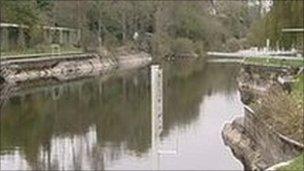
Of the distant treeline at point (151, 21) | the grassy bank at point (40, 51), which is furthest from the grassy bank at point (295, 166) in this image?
the distant treeline at point (151, 21)

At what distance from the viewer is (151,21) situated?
265 feet

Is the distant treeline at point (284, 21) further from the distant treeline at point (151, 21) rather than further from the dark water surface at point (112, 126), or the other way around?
the distant treeline at point (151, 21)

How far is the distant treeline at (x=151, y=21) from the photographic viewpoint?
62.8 m

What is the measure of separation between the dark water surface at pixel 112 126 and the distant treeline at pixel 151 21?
43.5ft

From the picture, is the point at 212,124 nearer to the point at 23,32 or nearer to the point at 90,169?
the point at 90,169

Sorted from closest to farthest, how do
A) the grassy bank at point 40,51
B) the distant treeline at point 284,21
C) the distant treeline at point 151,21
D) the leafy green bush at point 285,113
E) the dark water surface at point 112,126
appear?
the leafy green bush at point 285,113
the dark water surface at point 112,126
the distant treeline at point 284,21
the grassy bank at point 40,51
the distant treeline at point 151,21

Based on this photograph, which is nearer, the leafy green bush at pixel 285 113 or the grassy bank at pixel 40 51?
the leafy green bush at pixel 285 113

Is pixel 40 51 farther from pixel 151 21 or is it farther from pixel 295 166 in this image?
pixel 295 166

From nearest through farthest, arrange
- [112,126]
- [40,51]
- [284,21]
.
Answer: [112,126], [284,21], [40,51]

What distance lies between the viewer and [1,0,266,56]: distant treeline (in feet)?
206

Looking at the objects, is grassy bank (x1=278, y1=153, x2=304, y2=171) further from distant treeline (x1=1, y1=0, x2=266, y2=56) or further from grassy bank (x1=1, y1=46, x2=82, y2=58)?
distant treeline (x1=1, y1=0, x2=266, y2=56)

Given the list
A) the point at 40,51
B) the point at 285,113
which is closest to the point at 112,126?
the point at 285,113

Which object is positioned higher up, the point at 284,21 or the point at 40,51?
the point at 284,21

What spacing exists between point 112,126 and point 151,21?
2110 inches
